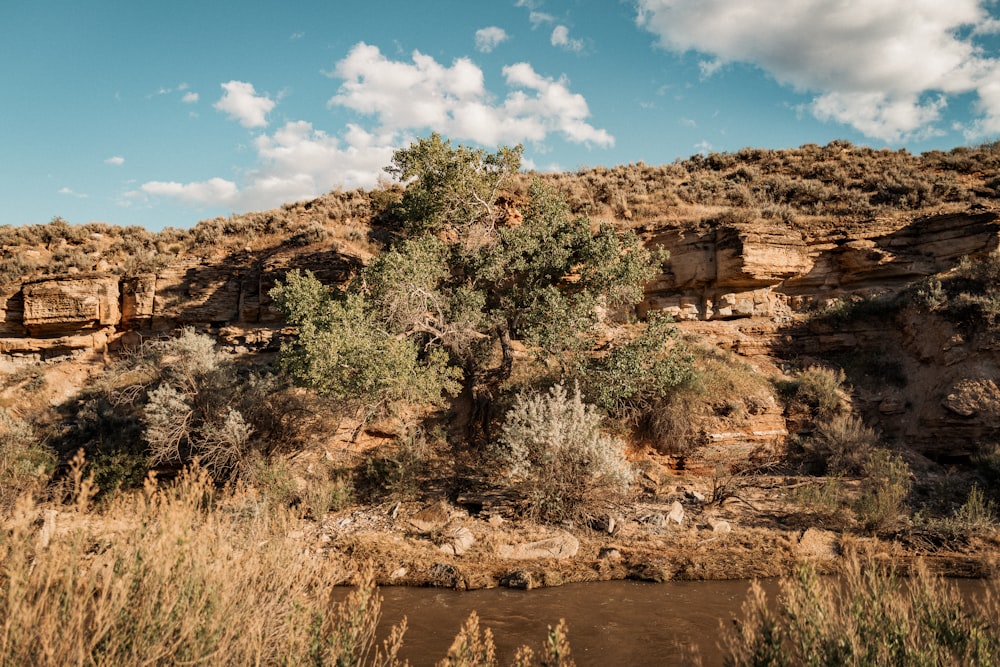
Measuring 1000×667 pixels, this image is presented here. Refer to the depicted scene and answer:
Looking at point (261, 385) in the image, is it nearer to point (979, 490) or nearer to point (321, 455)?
point (321, 455)

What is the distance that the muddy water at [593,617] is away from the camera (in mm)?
6738

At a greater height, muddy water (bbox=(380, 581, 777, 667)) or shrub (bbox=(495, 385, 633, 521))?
shrub (bbox=(495, 385, 633, 521))

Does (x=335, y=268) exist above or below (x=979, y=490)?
above

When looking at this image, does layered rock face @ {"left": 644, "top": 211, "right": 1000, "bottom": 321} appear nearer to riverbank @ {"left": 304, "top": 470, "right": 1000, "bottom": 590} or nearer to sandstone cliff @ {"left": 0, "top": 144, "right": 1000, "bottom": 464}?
sandstone cliff @ {"left": 0, "top": 144, "right": 1000, "bottom": 464}

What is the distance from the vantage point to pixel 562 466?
11.2 meters

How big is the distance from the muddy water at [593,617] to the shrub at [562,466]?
7.16 feet

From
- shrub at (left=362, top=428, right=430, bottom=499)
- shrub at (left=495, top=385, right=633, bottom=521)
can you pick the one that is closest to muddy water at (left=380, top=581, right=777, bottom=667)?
shrub at (left=495, top=385, right=633, bottom=521)

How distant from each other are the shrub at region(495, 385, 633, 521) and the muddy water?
218cm

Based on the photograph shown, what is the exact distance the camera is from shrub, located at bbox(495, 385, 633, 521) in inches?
434

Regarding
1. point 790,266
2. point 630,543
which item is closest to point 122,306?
point 630,543

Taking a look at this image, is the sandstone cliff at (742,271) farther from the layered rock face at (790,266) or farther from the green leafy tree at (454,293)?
the green leafy tree at (454,293)

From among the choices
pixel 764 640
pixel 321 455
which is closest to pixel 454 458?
pixel 321 455

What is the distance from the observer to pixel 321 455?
1330 cm

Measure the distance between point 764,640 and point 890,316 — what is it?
50.5 ft
